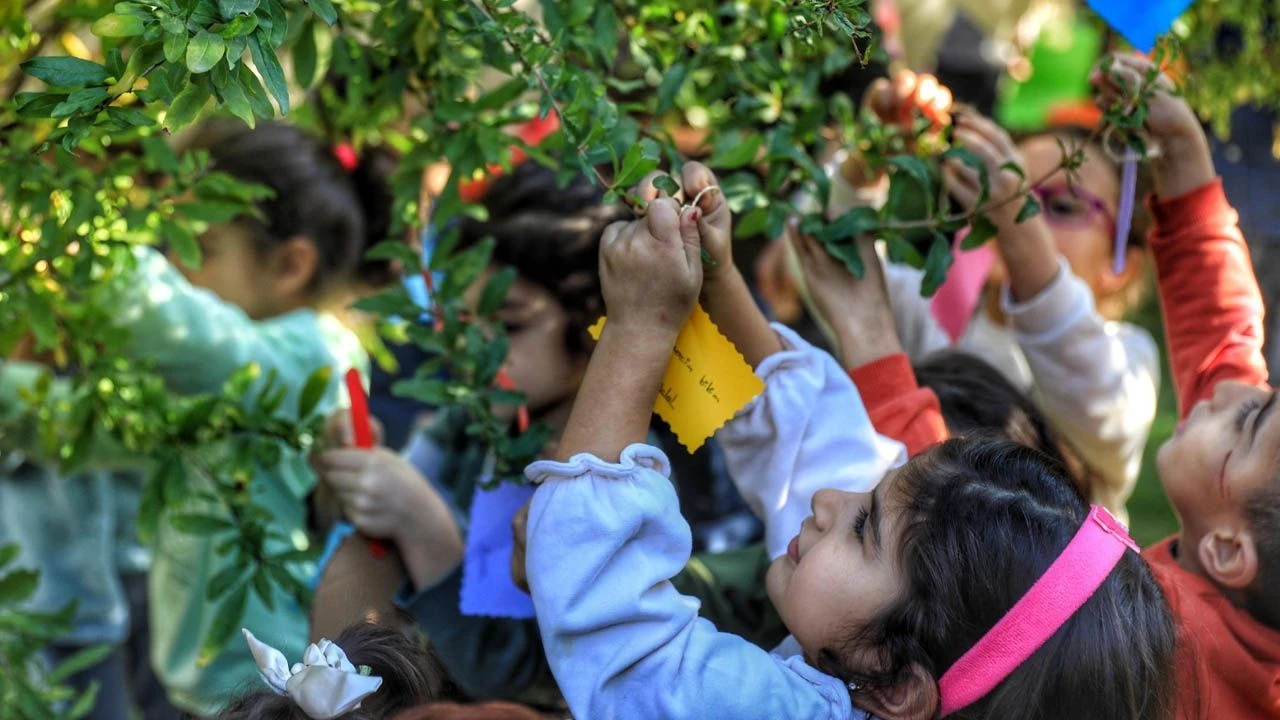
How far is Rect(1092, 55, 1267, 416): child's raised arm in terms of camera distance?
5.11 feet

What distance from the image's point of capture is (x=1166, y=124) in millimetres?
1518

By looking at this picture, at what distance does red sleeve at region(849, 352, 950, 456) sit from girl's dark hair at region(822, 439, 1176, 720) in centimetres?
32

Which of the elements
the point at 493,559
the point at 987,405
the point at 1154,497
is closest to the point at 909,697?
the point at 493,559

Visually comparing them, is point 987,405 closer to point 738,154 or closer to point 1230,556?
point 1230,556

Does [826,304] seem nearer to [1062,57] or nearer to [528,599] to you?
[528,599]

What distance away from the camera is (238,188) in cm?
148

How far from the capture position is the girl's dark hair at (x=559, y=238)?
187cm

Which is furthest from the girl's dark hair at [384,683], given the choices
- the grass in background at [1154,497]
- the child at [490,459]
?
the grass in background at [1154,497]

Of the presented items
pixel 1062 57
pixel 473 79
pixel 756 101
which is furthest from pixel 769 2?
pixel 1062 57

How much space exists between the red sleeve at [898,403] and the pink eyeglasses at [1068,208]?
900 millimetres

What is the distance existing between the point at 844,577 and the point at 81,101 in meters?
0.71

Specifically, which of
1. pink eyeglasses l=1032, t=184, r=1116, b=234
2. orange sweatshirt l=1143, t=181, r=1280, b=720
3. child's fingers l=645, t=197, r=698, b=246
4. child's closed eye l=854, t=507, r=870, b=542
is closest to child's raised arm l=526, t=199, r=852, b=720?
child's fingers l=645, t=197, r=698, b=246

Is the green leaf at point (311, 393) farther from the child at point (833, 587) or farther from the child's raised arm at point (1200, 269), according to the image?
the child's raised arm at point (1200, 269)

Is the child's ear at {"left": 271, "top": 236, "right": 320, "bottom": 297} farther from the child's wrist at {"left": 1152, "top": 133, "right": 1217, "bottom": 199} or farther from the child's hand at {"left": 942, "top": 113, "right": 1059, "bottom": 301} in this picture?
the child's wrist at {"left": 1152, "top": 133, "right": 1217, "bottom": 199}
